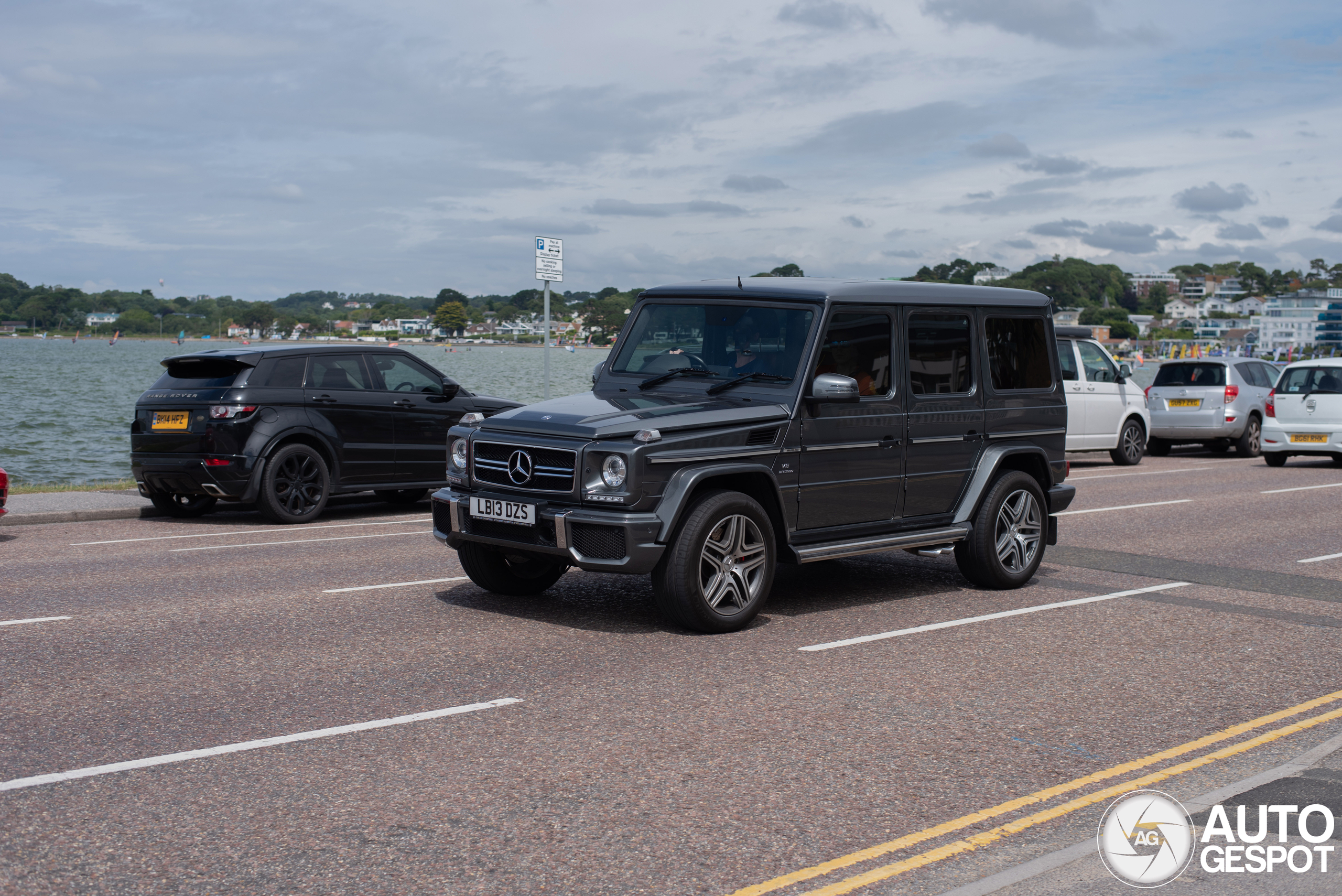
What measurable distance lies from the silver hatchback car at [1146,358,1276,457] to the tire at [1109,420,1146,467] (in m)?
1.15

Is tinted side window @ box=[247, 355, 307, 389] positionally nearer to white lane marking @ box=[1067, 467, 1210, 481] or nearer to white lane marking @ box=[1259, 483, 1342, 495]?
white lane marking @ box=[1067, 467, 1210, 481]

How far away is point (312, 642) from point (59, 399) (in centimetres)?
5580

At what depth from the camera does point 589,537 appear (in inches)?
269

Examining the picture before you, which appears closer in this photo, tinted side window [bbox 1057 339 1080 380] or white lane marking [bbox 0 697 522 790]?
white lane marking [bbox 0 697 522 790]

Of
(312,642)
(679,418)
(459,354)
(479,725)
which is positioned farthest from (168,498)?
(459,354)

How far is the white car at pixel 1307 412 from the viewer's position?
64.7 feet

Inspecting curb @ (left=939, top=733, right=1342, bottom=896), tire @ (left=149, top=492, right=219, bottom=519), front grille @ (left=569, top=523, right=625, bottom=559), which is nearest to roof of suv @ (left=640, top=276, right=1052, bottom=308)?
front grille @ (left=569, top=523, right=625, bottom=559)

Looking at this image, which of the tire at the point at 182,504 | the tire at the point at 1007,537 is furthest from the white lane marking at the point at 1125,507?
the tire at the point at 182,504

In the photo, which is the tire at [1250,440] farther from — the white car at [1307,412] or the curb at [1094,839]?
the curb at [1094,839]

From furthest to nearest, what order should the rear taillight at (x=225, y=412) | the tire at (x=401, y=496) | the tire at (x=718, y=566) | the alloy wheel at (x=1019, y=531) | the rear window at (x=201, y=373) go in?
the tire at (x=401, y=496) < the rear window at (x=201, y=373) < the rear taillight at (x=225, y=412) < the alloy wheel at (x=1019, y=531) < the tire at (x=718, y=566)

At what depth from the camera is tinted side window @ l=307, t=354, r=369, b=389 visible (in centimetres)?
1339

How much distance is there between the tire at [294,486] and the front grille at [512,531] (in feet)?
19.3

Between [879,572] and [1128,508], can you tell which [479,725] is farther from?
[1128,508]

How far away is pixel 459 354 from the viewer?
180 meters
